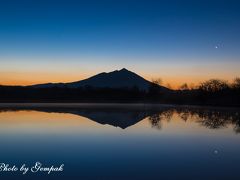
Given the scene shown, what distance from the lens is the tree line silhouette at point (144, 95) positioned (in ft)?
200

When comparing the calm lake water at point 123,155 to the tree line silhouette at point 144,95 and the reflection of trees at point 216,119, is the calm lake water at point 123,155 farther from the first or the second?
the tree line silhouette at point 144,95

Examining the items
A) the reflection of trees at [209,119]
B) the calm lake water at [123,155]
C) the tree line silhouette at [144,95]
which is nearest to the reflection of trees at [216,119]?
the reflection of trees at [209,119]

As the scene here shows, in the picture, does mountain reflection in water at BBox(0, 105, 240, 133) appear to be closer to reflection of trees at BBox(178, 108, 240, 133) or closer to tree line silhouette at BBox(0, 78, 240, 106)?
reflection of trees at BBox(178, 108, 240, 133)

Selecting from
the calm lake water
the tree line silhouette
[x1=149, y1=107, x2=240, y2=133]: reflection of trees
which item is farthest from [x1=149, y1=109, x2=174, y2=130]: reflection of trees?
the tree line silhouette

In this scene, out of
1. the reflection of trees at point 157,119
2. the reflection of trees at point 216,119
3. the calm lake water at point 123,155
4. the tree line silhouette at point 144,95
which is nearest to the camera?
the calm lake water at point 123,155

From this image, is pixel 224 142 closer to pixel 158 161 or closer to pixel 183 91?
pixel 158 161

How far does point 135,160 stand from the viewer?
368 inches

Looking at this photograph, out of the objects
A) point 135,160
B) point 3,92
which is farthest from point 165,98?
point 135,160

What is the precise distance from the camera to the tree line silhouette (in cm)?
6097

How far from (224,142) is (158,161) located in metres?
5.46

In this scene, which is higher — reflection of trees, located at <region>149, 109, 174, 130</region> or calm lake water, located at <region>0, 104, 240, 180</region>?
reflection of trees, located at <region>149, 109, 174, 130</region>

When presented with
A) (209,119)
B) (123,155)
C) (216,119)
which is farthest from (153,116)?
(123,155)

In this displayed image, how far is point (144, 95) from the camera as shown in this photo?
8650 cm

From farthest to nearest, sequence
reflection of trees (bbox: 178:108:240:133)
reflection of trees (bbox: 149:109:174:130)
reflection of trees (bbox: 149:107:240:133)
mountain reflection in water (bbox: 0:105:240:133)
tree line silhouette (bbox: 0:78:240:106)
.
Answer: tree line silhouette (bbox: 0:78:240:106) → mountain reflection in water (bbox: 0:105:240:133) → reflection of trees (bbox: 178:108:240:133) → reflection of trees (bbox: 149:107:240:133) → reflection of trees (bbox: 149:109:174:130)
